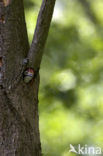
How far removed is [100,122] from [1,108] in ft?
2.79

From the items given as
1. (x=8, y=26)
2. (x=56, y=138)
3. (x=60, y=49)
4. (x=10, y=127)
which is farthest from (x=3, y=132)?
(x=60, y=49)

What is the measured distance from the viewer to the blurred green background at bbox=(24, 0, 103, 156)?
145cm

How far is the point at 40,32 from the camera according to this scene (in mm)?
749

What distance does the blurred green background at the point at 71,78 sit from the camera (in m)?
1.45

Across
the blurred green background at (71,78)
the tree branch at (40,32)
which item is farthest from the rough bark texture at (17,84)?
the blurred green background at (71,78)

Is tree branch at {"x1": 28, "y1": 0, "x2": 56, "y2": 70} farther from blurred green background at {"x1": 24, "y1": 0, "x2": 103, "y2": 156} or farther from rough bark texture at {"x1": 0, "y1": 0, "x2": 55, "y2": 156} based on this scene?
blurred green background at {"x1": 24, "y1": 0, "x2": 103, "y2": 156}

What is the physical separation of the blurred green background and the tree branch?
2.37 ft

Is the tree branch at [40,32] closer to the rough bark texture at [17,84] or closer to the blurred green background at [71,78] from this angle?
the rough bark texture at [17,84]

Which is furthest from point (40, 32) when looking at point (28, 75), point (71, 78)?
point (71, 78)

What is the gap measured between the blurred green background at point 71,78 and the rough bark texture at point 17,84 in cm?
70

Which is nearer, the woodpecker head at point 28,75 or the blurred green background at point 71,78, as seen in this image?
the woodpecker head at point 28,75

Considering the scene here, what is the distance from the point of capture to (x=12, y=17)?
2.45ft

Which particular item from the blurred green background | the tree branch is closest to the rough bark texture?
the tree branch

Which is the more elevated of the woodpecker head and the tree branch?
the tree branch
